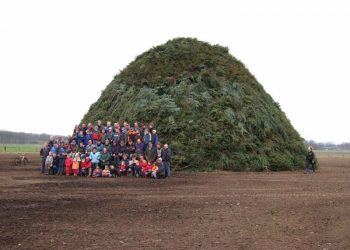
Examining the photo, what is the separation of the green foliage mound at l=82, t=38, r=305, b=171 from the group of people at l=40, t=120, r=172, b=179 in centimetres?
275

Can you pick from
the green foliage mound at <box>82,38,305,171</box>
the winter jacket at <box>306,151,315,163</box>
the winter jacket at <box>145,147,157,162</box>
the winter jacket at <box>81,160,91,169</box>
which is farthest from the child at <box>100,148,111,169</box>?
the winter jacket at <box>306,151,315,163</box>

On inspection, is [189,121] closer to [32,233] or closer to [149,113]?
[149,113]

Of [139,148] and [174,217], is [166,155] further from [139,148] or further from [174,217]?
[174,217]

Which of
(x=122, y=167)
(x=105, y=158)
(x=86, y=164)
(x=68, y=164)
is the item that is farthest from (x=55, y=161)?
(x=122, y=167)

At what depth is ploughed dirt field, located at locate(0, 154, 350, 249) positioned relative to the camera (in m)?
7.88

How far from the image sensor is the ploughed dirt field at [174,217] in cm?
788

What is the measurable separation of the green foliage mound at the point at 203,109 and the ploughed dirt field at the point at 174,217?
7479mm

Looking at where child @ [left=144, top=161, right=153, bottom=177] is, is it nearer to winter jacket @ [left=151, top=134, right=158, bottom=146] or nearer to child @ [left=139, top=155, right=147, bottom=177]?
child @ [left=139, top=155, right=147, bottom=177]

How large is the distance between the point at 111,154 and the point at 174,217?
11.6 m

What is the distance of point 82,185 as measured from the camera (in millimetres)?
16750

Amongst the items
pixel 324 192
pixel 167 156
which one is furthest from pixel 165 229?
pixel 167 156

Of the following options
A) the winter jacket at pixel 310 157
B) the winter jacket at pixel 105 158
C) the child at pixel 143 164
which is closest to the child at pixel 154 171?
the child at pixel 143 164

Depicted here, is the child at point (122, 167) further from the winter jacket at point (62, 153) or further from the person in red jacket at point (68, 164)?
the winter jacket at point (62, 153)

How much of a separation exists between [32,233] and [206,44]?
23391mm
